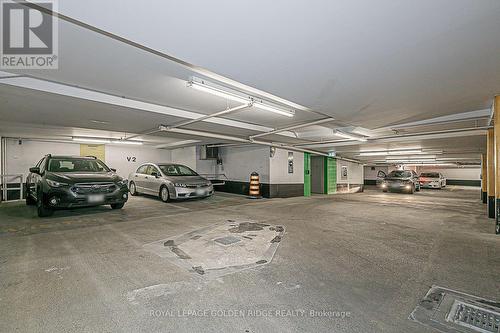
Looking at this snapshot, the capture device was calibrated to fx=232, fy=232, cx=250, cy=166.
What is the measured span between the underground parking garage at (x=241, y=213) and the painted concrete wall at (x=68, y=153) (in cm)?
460

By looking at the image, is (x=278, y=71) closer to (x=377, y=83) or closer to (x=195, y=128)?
(x=377, y=83)

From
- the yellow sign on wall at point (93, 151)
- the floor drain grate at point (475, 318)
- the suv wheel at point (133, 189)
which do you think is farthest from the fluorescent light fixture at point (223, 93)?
the yellow sign on wall at point (93, 151)

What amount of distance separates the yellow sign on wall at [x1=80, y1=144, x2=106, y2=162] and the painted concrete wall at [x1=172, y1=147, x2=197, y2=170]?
13.0 ft

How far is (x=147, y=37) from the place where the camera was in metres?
2.49

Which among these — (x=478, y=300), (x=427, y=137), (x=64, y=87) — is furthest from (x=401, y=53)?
(x=427, y=137)

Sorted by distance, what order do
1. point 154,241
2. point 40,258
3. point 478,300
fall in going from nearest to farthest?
point 478,300, point 40,258, point 154,241

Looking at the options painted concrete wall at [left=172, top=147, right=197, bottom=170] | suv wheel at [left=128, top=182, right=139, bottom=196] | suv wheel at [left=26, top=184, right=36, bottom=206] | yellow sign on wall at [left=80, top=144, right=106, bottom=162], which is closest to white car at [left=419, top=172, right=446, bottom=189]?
painted concrete wall at [left=172, top=147, right=197, bottom=170]

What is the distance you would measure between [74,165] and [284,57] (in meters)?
6.69

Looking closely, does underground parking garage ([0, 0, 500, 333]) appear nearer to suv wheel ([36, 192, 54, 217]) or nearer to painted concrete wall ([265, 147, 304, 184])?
suv wheel ([36, 192, 54, 217])

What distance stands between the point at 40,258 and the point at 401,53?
547 cm

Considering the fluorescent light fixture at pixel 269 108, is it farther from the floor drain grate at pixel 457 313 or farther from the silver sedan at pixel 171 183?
the silver sedan at pixel 171 183

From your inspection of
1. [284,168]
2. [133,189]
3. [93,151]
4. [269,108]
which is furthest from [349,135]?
[93,151]

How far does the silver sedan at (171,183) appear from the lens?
27.3 feet

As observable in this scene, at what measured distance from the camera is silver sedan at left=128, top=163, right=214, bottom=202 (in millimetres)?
8336
